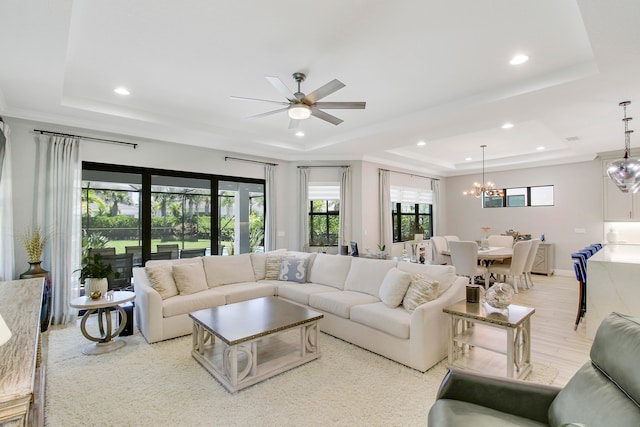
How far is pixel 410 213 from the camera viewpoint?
8.53 metres

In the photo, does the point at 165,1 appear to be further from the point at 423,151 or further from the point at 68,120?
the point at 423,151

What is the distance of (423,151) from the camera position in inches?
284

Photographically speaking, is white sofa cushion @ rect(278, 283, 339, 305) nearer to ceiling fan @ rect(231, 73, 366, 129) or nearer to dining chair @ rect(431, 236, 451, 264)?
ceiling fan @ rect(231, 73, 366, 129)

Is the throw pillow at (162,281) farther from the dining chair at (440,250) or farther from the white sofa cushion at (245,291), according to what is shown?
the dining chair at (440,250)

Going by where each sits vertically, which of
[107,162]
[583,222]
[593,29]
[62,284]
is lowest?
[62,284]

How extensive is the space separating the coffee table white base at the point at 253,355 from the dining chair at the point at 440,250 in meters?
3.86

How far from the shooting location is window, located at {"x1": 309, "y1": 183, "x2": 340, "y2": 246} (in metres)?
6.89

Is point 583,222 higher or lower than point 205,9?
lower

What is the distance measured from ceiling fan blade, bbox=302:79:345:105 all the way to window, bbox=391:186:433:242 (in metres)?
5.11

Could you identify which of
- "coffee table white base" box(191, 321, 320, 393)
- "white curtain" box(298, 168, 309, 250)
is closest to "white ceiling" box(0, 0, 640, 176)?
"white curtain" box(298, 168, 309, 250)

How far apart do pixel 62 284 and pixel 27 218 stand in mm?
957

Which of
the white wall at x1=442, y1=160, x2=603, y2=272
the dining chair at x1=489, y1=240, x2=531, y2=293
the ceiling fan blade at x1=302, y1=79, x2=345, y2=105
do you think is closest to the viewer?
the ceiling fan blade at x1=302, y1=79, x2=345, y2=105

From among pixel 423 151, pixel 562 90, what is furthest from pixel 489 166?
pixel 562 90

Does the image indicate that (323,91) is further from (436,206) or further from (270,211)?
(436,206)
